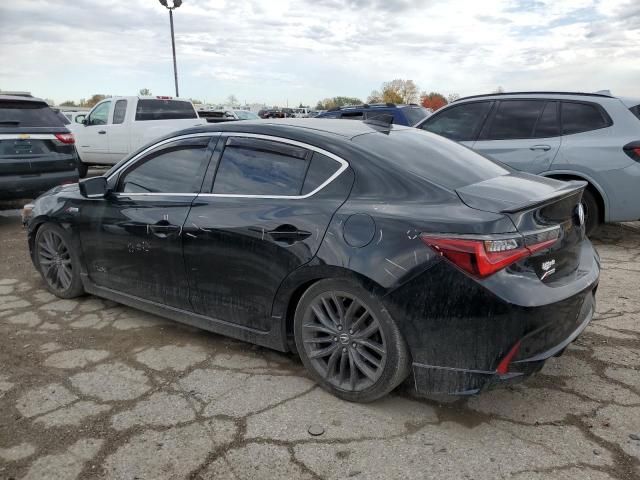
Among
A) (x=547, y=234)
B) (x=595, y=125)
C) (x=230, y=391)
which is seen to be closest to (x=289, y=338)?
(x=230, y=391)

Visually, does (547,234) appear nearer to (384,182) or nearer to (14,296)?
(384,182)

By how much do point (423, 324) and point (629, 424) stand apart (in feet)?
Answer: 3.87

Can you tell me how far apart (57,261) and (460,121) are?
4.92 meters

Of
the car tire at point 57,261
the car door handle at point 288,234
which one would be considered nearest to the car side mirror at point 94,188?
the car tire at point 57,261

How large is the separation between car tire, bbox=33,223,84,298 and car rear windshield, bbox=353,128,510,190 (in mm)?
2678

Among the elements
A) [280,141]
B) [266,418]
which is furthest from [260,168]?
[266,418]

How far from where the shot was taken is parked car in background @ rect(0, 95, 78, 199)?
7.19m

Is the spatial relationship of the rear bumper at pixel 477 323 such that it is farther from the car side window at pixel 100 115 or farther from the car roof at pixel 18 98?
the car side window at pixel 100 115

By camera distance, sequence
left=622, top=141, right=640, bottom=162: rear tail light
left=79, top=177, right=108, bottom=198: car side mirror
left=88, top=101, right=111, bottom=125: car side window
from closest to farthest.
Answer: left=79, top=177, right=108, bottom=198: car side mirror
left=622, top=141, right=640, bottom=162: rear tail light
left=88, top=101, right=111, bottom=125: car side window

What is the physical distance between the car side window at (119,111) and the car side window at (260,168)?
9960mm

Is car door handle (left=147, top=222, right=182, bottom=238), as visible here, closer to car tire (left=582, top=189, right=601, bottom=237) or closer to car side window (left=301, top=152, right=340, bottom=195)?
car side window (left=301, top=152, right=340, bottom=195)

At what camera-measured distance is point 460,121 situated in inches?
271

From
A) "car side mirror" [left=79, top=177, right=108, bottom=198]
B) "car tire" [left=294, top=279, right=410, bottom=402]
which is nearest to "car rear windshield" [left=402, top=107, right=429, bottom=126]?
"car side mirror" [left=79, top=177, right=108, bottom=198]

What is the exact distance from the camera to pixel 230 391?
123 inches
